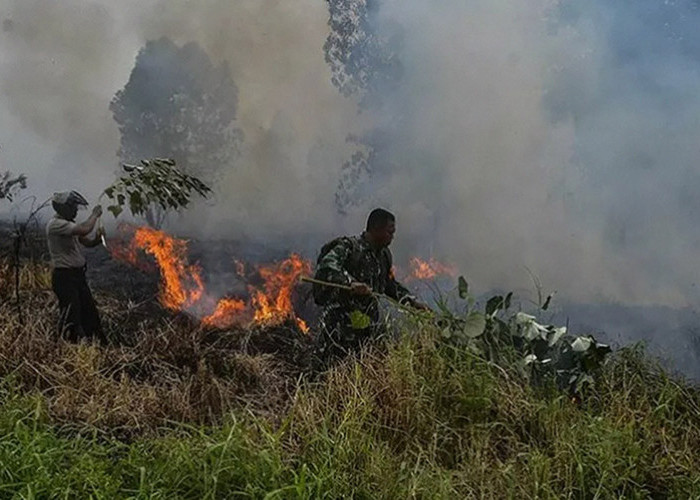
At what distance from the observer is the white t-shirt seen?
718 centimetres

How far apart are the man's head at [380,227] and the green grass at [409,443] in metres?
0.96

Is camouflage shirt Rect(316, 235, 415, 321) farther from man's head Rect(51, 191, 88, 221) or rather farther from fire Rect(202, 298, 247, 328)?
fire Rect(202, 298, 247, 328)

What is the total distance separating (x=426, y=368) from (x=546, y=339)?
1002mm

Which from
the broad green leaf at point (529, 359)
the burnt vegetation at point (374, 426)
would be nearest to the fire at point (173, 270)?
the burnt vegetation at point (374, 426)

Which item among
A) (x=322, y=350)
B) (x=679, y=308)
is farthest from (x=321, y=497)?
(x=679, y=308)

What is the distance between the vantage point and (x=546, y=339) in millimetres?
5152

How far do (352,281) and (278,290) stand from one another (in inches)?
264

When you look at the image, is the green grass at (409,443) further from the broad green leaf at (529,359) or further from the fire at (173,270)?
the fire at (173,270)

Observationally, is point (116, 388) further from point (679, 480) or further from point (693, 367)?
point (693, 367)

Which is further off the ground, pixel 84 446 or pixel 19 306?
pixel 19 306

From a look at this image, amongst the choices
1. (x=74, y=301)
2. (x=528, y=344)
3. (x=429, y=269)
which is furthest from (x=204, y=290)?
(x=528, y=344)

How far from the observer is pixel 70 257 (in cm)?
730

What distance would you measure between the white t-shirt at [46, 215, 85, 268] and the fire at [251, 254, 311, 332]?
343cm

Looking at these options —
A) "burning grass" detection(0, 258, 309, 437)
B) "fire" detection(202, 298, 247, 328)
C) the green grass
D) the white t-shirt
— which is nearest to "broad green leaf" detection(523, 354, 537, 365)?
the green grass
